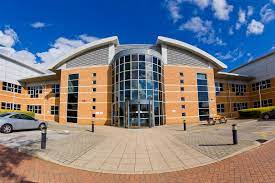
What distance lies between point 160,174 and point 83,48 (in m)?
26.5

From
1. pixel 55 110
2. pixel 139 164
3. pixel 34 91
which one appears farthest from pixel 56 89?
pixel 139 164

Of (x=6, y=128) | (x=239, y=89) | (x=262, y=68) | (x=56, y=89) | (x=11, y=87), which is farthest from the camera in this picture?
(x=239, y=89)

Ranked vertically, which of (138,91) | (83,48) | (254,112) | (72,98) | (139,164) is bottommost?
(139,164)

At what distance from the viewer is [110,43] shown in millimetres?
27984

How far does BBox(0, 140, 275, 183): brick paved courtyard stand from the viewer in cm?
475

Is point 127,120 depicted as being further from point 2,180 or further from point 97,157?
point 2,180

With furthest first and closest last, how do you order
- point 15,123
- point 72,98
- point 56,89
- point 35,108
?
point 35,108 → point 56,89 → point 72,98 → point 15,123

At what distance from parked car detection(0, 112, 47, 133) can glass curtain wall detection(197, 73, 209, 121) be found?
74.5 feet

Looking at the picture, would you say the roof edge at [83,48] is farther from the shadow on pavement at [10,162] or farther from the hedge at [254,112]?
the hedge at [254,112]

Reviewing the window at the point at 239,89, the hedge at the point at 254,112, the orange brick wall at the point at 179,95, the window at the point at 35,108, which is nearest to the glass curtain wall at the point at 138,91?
the orange brick wall at the point at 179,95

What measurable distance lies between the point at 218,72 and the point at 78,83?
80.0ft

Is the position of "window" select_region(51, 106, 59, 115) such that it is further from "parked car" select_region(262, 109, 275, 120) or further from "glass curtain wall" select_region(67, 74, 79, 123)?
"parked car" select_region(262, 109, 275, 120)

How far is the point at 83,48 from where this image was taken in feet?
92.7

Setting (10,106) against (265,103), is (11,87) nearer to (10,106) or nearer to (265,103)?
(10,106)
